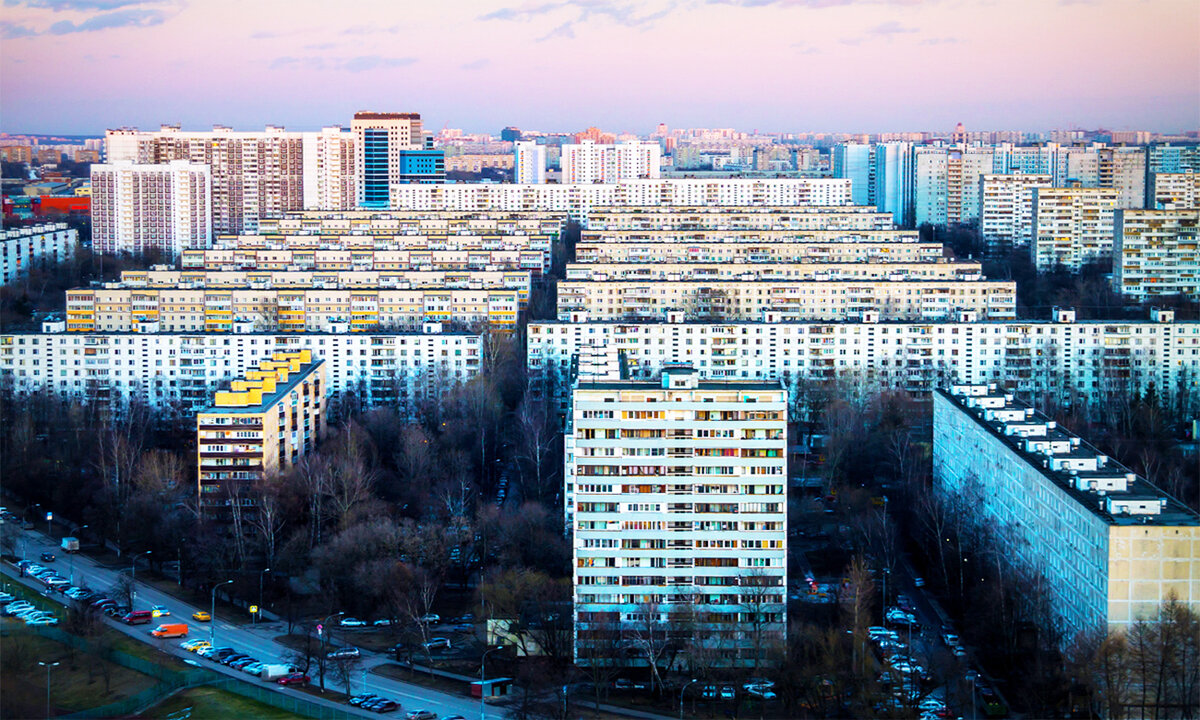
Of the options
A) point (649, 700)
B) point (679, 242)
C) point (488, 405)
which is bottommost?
point (649, 700)

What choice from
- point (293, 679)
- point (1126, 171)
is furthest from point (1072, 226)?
point (293, 679)

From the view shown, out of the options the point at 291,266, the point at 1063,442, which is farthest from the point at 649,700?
the point at 291,266

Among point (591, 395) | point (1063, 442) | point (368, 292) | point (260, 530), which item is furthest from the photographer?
point (368, 292)

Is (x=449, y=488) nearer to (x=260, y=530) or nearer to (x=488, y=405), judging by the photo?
(x=260, y=530)

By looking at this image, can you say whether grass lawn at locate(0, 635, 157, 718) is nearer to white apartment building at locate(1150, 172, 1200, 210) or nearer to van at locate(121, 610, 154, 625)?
van at locate(121, 610, 154, 625)

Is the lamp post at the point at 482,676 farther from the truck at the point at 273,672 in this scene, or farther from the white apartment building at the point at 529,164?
the white apartment building at the point at 529,164
